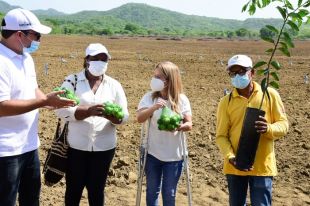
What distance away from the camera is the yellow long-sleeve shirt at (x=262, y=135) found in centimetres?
360

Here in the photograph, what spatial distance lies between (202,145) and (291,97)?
5.26m

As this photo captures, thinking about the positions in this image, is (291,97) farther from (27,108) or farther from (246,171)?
(27,108)

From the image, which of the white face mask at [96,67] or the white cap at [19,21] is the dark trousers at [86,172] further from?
the white cap at [19,21]

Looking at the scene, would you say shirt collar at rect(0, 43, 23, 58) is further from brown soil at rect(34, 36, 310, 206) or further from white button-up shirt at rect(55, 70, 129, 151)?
brown soil at rect(34, 36, 310, 206)

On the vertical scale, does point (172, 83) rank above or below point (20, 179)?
above

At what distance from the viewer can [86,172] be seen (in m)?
4.07

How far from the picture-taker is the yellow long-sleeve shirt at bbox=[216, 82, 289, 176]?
3596mm

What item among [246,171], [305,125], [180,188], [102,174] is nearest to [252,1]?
[246,171]

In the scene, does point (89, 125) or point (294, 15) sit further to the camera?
point (89, 125)

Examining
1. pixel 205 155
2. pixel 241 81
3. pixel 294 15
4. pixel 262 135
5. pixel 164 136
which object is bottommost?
pixel 205 155

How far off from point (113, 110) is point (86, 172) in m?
0.73

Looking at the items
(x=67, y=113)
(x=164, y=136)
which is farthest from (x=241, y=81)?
(x=67, y=113)

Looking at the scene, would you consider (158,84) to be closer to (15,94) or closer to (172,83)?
(172,83)

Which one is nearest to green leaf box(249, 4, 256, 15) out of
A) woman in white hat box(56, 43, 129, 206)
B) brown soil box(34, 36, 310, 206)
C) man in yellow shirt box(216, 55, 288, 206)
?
man in yellow shirt box(216, 55, 288, 206)
